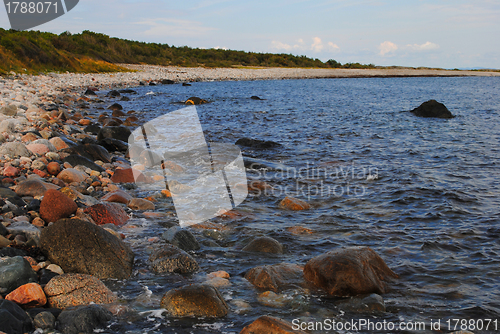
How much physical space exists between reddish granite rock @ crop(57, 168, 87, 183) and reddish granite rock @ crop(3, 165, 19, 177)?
738mm

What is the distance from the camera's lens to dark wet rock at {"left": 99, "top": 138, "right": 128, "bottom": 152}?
11016 millimetres

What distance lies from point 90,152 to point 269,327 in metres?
7.74

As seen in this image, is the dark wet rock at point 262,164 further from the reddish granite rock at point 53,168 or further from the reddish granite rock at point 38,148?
the reddish granite rock at point 38,148

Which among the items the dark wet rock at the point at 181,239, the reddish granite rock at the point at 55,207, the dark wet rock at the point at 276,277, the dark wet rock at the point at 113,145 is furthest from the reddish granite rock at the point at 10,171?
the dark wet rock at the point at 276,277

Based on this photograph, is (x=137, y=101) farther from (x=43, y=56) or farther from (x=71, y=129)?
(x=71, y=129)

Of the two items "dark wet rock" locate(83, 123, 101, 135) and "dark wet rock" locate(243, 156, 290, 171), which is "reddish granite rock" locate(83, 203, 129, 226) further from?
"dark wet rock" locate(83, 123, 101, 135)

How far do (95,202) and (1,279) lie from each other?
288 cm

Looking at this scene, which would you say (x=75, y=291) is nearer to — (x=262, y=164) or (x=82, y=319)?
(x=82, y=319)

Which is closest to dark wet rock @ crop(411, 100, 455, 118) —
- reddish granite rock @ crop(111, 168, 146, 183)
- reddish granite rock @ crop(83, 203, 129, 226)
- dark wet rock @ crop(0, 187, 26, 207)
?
reddish granite rock @ crop(111, 168, 146, 183)

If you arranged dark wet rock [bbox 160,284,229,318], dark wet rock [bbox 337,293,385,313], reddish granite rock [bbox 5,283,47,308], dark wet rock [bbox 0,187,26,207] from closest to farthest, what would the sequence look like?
reddish granite rock [bbox 5,283,47,308] → dark wet rock [bbox 160,284,229,318] → dark wet rock [bbox 337,293,385,313] → dark wet rock [bbox 0,187,26,207]

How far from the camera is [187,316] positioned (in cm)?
363

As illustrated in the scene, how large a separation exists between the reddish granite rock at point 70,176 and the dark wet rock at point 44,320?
174 inches

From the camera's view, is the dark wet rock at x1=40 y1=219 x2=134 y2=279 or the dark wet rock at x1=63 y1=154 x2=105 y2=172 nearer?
the dark wet rock at x1=40 y1=219 x2=134 y2=279

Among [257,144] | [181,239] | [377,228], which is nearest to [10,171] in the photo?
[181,239]
